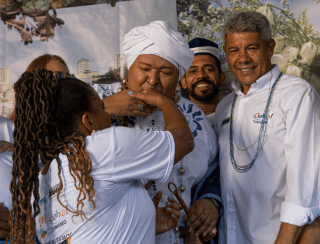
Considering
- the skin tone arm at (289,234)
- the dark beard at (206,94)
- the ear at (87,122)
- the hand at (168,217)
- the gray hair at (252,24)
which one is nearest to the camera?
the ear at (87,122)

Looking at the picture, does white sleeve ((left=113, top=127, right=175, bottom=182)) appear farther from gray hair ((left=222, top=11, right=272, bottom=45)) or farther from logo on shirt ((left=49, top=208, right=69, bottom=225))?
gray hair ((left=222, top=11, right=272, bottom=45))

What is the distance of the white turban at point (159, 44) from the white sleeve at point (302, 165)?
77 centimetres

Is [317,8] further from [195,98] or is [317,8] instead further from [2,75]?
[2,75]

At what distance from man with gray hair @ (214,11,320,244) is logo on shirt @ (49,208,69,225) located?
1.29 meters

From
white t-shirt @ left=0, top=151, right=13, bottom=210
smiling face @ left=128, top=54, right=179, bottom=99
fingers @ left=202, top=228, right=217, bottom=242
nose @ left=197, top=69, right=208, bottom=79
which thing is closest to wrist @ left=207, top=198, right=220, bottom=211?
fingers @ left=202, top=228, right=217, bottom=242

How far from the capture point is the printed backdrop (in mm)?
3428

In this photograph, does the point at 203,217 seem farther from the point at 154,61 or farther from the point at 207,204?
the point at 154,61

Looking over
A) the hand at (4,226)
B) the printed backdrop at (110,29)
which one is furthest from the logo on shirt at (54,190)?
the printed backdrop at (110,29)

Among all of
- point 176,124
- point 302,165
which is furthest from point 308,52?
point 176,124

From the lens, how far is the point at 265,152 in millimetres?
2199

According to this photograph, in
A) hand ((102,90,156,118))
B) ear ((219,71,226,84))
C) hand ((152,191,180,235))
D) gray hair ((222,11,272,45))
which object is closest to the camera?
hand ((152,191,180,235))

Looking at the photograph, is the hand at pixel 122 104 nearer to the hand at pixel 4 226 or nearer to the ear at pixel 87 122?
the ear at pixel 87 122

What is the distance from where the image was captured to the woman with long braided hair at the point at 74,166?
50.8 inches

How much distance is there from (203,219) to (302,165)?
0.66 m
